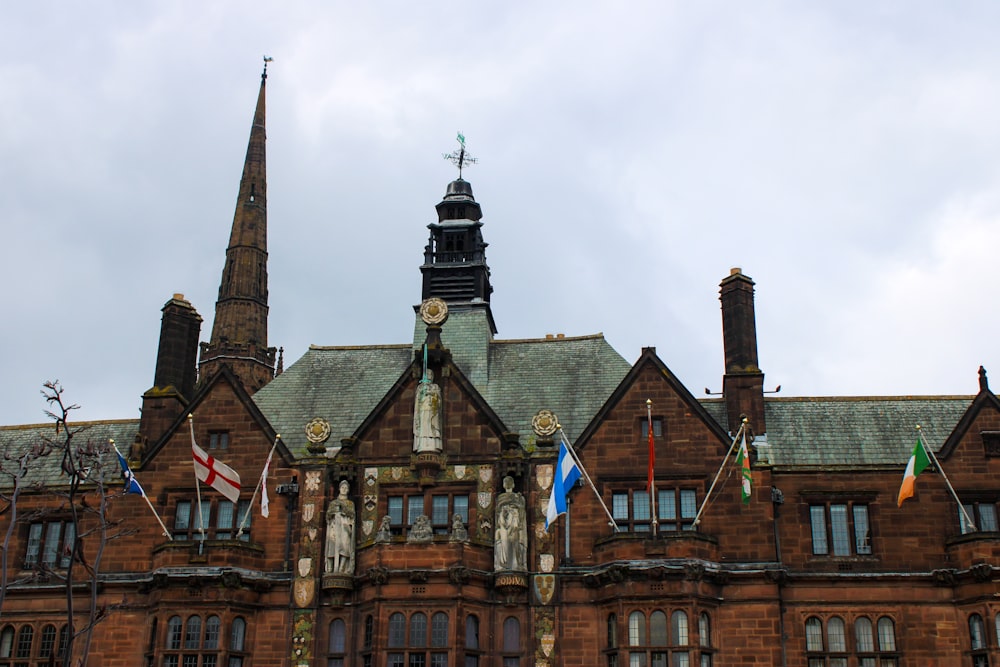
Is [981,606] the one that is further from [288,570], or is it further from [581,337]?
[288,570]

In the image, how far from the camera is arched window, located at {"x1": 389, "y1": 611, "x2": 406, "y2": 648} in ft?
128

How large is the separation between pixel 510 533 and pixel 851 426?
14.1 m

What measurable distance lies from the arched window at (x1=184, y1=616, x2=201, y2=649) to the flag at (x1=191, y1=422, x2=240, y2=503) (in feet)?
14.3

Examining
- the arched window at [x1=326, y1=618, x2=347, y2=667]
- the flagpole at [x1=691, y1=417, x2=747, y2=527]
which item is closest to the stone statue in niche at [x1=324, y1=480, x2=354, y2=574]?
the arched window at [x1=326, y1=618, x2=347, y2=667]

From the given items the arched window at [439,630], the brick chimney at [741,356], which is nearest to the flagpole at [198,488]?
the arched window at [439,630]

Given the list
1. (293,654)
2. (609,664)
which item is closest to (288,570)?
(293,654)

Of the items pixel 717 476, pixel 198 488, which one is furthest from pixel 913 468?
pixel 198 488

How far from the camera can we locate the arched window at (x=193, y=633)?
40.4m

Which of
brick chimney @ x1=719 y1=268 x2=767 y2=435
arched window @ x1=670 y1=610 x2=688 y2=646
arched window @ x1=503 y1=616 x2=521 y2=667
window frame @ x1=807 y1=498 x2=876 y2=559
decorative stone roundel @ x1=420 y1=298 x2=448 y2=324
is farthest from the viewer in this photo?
decorative stone roundel @ x1=420 y1=298 x2=448 y2=324

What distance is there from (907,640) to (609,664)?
1008cm

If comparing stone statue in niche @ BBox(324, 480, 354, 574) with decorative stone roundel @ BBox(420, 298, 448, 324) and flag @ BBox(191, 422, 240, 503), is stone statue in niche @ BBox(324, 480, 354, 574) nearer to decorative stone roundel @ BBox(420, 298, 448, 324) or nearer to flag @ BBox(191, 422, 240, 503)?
flag @ BBox(191, 422, 240, 503)

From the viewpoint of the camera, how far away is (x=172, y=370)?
4803 cm

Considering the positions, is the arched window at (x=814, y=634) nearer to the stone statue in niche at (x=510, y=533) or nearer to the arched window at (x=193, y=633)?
the stone statue in niche at (x=510, y=533)

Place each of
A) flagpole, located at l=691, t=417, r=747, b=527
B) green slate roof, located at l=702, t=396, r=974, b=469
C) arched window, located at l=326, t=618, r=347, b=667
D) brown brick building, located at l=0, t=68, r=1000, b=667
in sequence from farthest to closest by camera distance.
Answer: green slate roof, located at l=702, t=396, r=974, b=469
arched window, located at l=326, t=618, r=347, b=667
flagpole, located at l=691, t=417, r=747, b=527
brown brick building, located at l=0, t=68, r=1000, b=667
